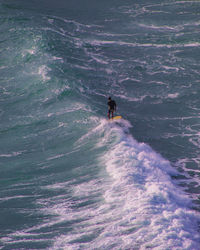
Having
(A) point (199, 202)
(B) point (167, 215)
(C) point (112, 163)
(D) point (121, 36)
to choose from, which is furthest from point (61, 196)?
(D) point (121, 36)

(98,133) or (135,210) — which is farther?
(98,133)

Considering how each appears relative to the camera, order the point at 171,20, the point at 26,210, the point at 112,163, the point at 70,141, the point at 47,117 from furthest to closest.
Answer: the point at 171,20, the point at 47,117, the point at 70,141, the point at 112,163, the point at 26,210

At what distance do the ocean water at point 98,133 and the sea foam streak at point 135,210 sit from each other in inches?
1.9

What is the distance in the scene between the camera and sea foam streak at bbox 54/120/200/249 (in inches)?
574

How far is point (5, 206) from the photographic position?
16812 mm

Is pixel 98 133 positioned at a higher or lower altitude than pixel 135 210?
higher

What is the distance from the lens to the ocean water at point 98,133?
15.5 meters

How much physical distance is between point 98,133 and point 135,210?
7022 millimetres

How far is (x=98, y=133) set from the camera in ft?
72.7

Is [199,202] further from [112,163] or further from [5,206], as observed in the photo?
[5,206]

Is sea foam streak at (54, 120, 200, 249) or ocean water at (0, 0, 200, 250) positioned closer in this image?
sea foam streak at (54, 120, 200, 249)

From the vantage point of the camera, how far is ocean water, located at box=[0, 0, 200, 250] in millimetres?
15484

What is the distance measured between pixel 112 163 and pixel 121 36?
22.0 m

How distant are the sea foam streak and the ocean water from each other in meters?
0.05
